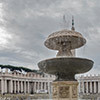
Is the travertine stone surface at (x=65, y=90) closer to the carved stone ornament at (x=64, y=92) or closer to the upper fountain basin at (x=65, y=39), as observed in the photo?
the carved stone ornament at (x=64, y=92)

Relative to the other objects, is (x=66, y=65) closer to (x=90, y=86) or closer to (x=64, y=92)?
(x=64, y=92)

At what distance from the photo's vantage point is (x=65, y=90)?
11.2 m

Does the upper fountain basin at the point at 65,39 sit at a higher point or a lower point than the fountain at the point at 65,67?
higher

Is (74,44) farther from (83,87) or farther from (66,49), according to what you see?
(83,87)

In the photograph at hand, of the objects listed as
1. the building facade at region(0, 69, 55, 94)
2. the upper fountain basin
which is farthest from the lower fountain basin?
the building facade at region(0, 69, 55, 94)

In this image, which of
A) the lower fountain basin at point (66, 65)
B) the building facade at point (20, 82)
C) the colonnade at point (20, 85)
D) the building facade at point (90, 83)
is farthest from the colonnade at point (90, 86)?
the lower fountain basin at point (66, 65)

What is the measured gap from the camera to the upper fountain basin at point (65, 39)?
11.8 m

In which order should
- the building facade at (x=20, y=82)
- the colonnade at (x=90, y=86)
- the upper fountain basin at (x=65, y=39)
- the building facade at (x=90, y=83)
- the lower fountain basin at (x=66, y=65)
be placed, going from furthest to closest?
the colonnade at (x=90, y=86), the building facade at (x=90, y=83), the building facade at (x=20, y=82), the upper fountain basin at (x=65, y=39), the lower fountain basin at (x=66, y=65)

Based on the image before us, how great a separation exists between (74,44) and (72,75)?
225 cm

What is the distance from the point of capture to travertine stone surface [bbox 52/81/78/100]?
1113 centimetres

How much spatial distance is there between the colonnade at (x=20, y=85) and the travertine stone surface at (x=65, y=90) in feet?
225

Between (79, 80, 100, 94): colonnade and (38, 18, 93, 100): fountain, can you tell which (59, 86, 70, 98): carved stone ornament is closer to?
(38, 18, 93, 100): fountain

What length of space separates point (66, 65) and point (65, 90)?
1.36 meters

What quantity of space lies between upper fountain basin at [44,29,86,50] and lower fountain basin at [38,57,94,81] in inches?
61.0
